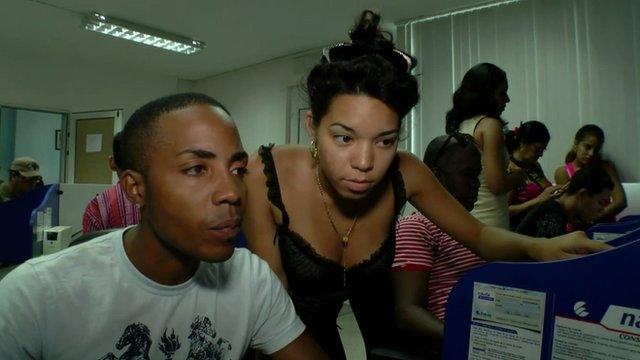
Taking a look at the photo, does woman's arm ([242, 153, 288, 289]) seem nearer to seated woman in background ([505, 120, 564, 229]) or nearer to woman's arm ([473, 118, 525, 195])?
woman's arm ([473, 118, 525, 195])

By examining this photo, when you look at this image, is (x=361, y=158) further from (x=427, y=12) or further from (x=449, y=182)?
(x=427, y=12)

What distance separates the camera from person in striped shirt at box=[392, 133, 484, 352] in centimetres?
128

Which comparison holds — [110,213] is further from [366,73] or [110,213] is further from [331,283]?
[366,73]

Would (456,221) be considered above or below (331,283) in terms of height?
above

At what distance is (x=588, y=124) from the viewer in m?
3.27

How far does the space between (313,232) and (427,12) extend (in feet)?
11.5

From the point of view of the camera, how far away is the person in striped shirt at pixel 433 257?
1.28 meters

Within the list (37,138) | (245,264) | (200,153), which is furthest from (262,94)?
(200,153)

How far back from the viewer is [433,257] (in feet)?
4.68

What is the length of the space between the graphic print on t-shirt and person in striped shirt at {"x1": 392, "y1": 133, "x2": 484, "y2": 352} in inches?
23.7

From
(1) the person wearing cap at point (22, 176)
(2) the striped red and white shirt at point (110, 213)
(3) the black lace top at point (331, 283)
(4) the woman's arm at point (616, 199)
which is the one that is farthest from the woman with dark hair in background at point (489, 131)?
(1) the person wearing cap at point (22, 176)

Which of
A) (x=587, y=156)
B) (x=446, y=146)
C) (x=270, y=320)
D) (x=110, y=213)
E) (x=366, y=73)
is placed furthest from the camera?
(x=587, y=156)

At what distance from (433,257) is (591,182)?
1.56 metres

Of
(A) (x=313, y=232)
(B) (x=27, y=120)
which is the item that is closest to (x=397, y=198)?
(A) (x=313, y=232)
